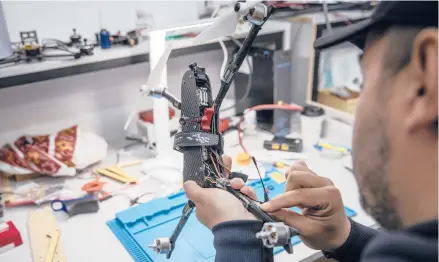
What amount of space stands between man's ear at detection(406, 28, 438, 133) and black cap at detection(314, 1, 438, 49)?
20 mm

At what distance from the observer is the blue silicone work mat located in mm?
1011

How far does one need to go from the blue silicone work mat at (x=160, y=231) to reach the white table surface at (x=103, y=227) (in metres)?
0.03

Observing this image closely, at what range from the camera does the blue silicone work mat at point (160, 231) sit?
3.32ft

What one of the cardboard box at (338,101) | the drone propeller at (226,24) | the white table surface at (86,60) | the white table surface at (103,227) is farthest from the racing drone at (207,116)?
the cardboard box at (338,101)

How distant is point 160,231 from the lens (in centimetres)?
110

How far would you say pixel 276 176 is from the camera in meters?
1.37

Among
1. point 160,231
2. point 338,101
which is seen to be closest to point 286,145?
point 338,101

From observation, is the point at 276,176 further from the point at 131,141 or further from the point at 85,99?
the point at 85,99

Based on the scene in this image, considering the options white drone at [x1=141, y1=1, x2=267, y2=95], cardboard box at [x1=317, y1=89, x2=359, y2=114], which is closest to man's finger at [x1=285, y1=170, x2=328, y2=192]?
white drone at [x1=141, y1=1, x2=267, y2=95]

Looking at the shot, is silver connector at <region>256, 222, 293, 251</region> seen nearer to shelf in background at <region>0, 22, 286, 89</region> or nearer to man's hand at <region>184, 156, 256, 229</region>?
man's hand at <region>184, 156, 256, 229</region>

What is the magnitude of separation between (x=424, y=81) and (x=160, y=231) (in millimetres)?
788

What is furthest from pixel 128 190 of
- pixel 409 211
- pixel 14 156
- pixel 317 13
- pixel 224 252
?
pixel 317 13

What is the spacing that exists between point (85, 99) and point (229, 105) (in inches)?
→ 25.7

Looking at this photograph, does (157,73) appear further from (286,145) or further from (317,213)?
(286,145)
